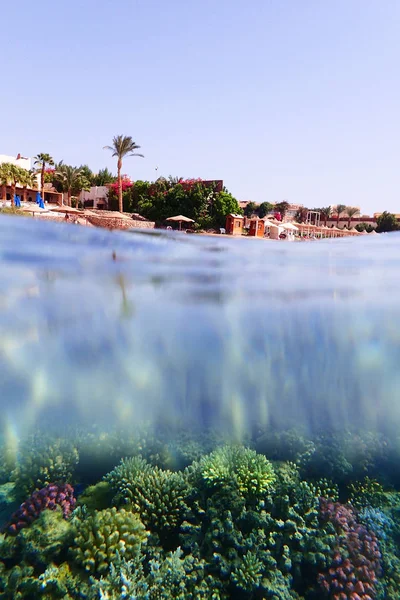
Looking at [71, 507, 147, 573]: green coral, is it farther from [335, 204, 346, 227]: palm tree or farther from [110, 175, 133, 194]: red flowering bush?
[335, 204, 346, 227]: palm tree

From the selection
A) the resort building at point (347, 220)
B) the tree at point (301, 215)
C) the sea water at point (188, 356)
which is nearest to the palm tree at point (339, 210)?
the resort building at point (347, 220)

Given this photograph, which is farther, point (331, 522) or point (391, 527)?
point (391, 527)

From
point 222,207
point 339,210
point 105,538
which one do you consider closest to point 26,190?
point 222,207

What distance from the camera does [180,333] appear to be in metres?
8.04

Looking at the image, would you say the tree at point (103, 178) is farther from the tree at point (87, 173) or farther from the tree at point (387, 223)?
the tree at point (387, 223)

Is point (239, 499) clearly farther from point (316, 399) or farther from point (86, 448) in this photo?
point (316, 399)

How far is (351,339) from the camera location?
27.7 ft

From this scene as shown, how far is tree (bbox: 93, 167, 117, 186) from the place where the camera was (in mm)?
55781

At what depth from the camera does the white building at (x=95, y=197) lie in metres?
50.7

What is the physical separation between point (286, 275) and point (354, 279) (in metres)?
1.36

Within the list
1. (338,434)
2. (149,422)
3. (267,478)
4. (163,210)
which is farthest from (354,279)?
(163,210)

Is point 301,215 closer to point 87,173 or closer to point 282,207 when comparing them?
point 282,207

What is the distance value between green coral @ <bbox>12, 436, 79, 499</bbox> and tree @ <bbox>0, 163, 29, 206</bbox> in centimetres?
3498

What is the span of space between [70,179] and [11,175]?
A: 11952 millimetres
